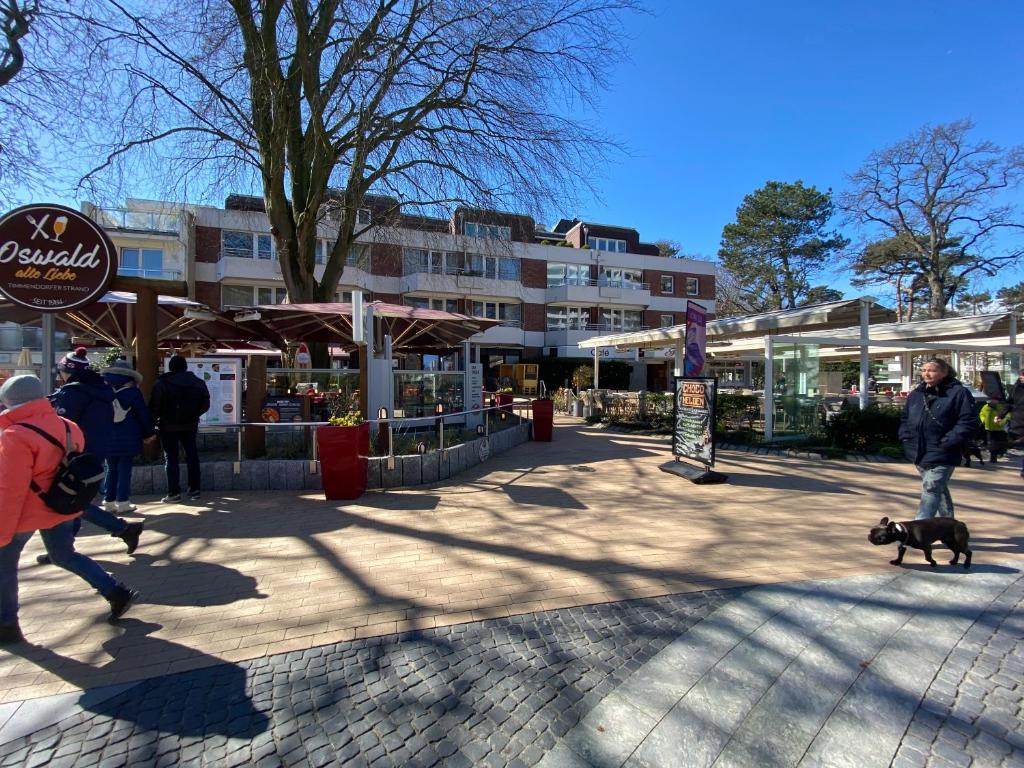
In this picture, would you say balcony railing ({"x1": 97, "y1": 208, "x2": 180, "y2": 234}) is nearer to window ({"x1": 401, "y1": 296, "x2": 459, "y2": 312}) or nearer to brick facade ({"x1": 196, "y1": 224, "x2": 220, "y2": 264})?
brick facade ({"x1": 196, "y1": 224, "x2": 220, "y2": 264})

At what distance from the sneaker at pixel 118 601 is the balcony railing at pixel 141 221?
32.3ft

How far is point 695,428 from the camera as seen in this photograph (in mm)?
7773

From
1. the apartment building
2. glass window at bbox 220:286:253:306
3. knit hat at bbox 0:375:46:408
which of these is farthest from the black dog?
glass window at bbox 220:286:253:306

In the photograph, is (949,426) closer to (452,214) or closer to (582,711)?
(582,711)

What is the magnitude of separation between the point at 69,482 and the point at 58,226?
163 inches

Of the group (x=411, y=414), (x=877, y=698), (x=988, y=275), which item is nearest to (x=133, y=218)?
(x=411, y=414)

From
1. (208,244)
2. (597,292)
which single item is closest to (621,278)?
(597,292)

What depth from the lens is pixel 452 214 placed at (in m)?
12.1

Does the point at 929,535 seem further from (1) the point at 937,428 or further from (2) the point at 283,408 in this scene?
(2) the point at 283,408

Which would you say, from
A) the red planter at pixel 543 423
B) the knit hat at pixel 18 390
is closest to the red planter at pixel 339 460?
the knit hat at pixel 18 390

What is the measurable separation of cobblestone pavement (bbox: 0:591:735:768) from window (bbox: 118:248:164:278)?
31433mm

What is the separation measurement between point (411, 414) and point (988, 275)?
34.0 m

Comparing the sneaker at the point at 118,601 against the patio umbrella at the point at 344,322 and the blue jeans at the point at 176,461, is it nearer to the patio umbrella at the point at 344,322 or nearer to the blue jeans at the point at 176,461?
the blue jeans at the point at 176,461

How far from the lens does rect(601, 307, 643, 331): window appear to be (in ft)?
123
